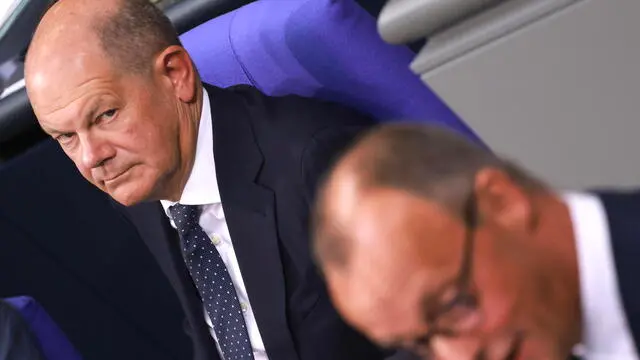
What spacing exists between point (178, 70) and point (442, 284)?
1.88 ft

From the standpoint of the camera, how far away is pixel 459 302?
0.62 m

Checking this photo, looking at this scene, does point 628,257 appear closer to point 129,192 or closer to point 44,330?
point 129,192

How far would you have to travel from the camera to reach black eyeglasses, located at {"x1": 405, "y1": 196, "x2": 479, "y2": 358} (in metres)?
0.61

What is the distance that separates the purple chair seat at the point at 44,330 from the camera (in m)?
1.41

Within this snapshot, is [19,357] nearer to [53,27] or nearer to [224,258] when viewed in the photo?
[224,258]

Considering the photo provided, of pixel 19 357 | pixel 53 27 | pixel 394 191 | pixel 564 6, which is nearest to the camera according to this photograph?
pixel 394 191

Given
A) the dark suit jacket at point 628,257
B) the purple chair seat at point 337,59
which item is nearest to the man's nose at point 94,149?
the purple chair seat at point 337,59

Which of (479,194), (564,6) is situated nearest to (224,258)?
(564,6)

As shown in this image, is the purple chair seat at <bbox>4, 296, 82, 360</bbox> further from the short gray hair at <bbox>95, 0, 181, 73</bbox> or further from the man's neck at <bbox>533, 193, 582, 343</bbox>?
the man's neck at <bbox>533, 193, 582, 343</bbox>

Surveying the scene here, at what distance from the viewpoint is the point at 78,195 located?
66.2 inches

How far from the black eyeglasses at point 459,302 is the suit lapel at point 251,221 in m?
0.49

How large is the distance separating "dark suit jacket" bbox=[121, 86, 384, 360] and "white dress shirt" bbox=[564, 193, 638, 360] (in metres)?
0.46

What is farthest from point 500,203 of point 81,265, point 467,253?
point 81,265

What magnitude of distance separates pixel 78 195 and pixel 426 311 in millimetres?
1174
